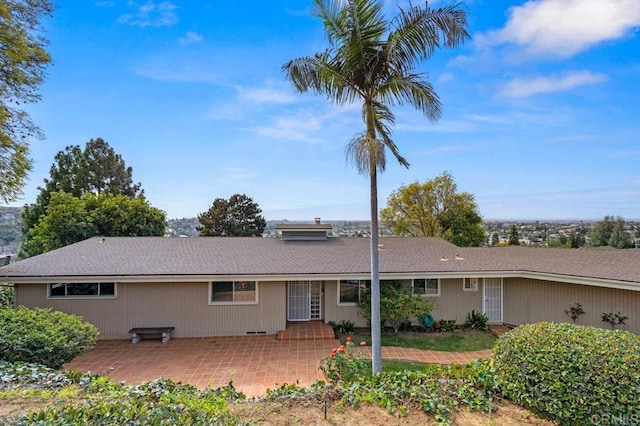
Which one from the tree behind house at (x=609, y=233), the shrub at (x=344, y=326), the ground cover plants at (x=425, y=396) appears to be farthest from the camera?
the tree behind house at (x=609, y=233)

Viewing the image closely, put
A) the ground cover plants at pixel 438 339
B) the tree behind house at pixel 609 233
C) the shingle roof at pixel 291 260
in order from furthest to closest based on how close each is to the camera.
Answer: the tree behind house at pixel 609 233, the shingle roof at pixel 291 260, the ground cover plants at pixel 438 339

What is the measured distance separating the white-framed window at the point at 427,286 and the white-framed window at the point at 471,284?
99cm

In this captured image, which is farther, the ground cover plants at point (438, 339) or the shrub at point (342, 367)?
the ground cover plants at point (438, 339)

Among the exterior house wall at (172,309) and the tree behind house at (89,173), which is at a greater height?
the tree behind house at (89,173)

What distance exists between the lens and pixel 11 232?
24.3 m

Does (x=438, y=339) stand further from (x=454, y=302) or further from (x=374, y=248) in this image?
(x=374, y=248)

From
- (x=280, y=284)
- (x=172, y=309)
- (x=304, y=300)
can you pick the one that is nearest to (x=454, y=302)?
(x=304, y=300)

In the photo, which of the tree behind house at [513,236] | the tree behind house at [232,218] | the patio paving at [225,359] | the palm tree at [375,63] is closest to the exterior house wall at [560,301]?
the patio paving at [225,359]

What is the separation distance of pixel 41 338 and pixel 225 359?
4059 millimetres

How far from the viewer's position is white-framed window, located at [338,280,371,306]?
11.3 m

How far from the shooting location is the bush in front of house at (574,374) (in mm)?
3393

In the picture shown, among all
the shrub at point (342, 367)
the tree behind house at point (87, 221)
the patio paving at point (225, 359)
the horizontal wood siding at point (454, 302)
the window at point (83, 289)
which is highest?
the tree behind house at point (87, 221)

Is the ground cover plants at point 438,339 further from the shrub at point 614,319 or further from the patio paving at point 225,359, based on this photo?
the shrub at point 614,319

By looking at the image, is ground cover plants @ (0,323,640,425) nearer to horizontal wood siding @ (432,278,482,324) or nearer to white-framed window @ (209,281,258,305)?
white-framed window @ (209,281,258,305)
